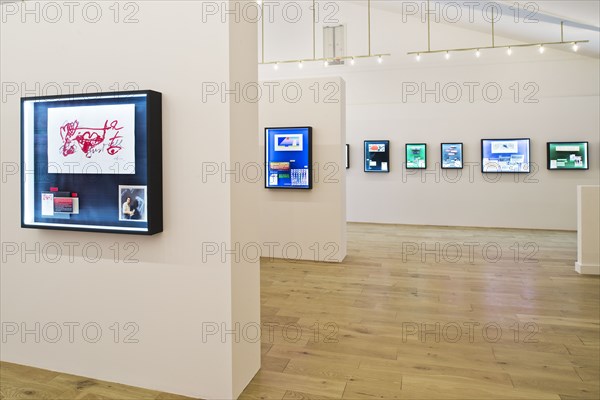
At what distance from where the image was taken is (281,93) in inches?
279

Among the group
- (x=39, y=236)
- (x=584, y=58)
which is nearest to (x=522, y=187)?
(x=584, y=58)

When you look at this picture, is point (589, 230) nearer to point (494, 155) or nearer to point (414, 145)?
point (494, 155)

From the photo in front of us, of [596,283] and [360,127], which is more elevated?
[360,127]

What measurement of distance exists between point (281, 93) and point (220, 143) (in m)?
4.65

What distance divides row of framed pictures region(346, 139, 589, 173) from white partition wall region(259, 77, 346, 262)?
4.60 metres

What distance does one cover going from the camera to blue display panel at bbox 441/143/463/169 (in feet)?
35.4

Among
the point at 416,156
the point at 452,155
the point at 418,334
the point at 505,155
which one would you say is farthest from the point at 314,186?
the point at 505,155

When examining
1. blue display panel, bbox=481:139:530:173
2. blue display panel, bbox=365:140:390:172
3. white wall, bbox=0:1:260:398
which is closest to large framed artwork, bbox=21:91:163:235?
white wall, bbox=0:1:260:398

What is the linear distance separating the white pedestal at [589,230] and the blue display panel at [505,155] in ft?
14.9

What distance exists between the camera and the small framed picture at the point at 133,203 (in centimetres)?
272

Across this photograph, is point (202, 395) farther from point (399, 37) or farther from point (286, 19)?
point (286, 19)

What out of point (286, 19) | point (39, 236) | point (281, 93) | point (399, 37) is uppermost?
point (286, 19)

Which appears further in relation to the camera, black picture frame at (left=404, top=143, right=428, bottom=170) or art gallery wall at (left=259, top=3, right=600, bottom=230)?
black picture frame at (left=404, top=143, right=428, bottom=170)

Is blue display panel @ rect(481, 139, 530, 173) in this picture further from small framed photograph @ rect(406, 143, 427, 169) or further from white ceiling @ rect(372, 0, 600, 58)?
white ceiling @ rect(372, 0, 600, 58)
